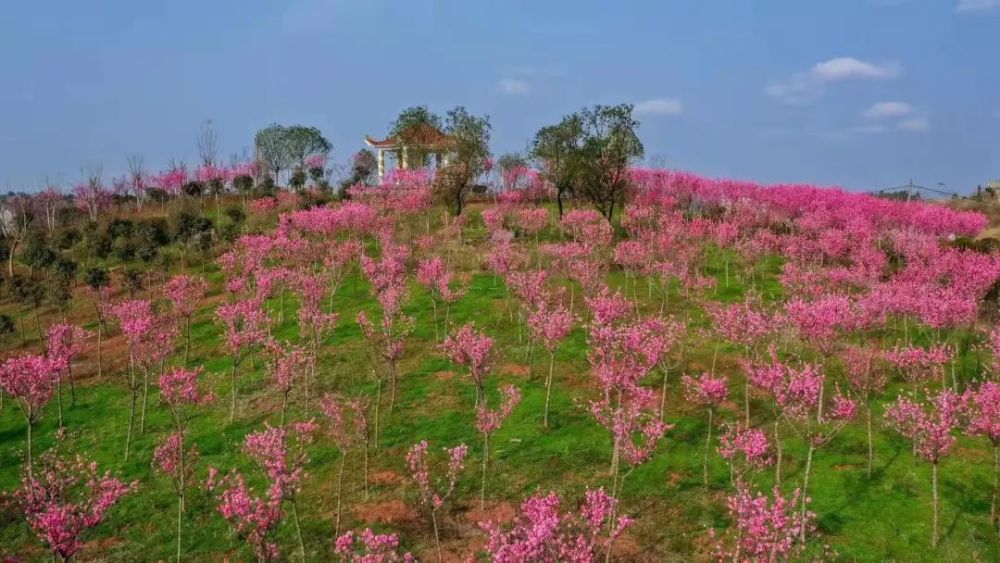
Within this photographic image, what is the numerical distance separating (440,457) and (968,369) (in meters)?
31.8

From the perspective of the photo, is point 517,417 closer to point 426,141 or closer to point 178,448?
point 178,448

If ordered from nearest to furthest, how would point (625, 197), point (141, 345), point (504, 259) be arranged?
point (141, 345), point (504, 259), point (625, 197)

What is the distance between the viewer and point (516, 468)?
28047 millimetres

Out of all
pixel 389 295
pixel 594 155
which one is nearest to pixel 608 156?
pixel 594 155

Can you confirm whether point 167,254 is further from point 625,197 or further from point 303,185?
point 625,197

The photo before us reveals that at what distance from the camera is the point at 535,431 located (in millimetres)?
31109

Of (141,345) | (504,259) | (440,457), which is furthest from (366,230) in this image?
(440,457)

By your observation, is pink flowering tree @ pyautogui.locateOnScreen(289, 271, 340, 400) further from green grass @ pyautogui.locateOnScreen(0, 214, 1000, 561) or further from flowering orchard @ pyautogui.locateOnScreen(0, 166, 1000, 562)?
green grass @ pyautogui.locateOnScreen(0, 214, 1000, 561)

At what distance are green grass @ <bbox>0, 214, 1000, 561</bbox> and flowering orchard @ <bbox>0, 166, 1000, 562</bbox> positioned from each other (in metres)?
0.14

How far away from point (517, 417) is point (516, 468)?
15.9ft

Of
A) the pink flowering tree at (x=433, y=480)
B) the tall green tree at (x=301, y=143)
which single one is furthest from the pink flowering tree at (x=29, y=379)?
the tall green tree at (x=301, y=143)

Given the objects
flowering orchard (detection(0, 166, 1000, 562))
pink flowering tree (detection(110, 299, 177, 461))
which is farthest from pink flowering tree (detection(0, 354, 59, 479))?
pink flowering tree (detection(110, 299, 177, 461))

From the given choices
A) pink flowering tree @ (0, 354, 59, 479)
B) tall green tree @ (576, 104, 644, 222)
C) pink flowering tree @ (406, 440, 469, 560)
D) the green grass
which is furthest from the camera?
tall green tree @ (576, 104, 644, 222)

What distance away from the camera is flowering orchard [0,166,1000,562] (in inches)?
858
